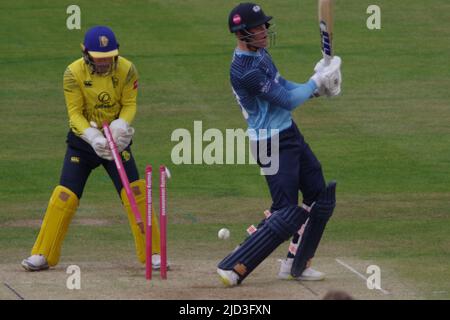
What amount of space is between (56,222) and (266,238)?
1.99 meters

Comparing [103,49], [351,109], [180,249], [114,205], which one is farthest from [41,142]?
[103,49]

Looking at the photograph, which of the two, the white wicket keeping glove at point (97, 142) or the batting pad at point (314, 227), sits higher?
the white wicket keeping glove at point (97, 142)

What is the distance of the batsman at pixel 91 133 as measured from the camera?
11.4 m

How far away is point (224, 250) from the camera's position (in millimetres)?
12898

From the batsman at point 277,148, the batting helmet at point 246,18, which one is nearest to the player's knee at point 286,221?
the batsman at point 277,148

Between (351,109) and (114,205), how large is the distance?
5255 mm

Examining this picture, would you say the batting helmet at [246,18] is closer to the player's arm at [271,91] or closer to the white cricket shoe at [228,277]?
the player's arm at [271,91]

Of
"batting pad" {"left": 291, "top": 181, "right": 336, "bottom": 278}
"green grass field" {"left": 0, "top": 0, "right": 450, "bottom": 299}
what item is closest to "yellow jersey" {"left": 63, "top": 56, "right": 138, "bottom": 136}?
"green grass field" {"left": 0, "top": 0, "right": 450, "bottom": 299}

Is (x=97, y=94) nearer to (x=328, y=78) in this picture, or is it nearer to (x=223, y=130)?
(x=328, y=78)

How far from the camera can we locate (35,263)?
11.5 metres

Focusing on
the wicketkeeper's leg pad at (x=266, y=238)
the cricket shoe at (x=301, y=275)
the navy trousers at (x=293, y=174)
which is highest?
Result: the navy trousers at (x=293, y=174)

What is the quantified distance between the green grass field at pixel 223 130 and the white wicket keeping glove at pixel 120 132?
1.10 meters

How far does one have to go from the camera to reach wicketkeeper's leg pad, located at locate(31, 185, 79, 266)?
11555 mm

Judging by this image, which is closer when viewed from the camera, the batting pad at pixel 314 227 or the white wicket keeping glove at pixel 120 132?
the batting pad at pixel 314 227
